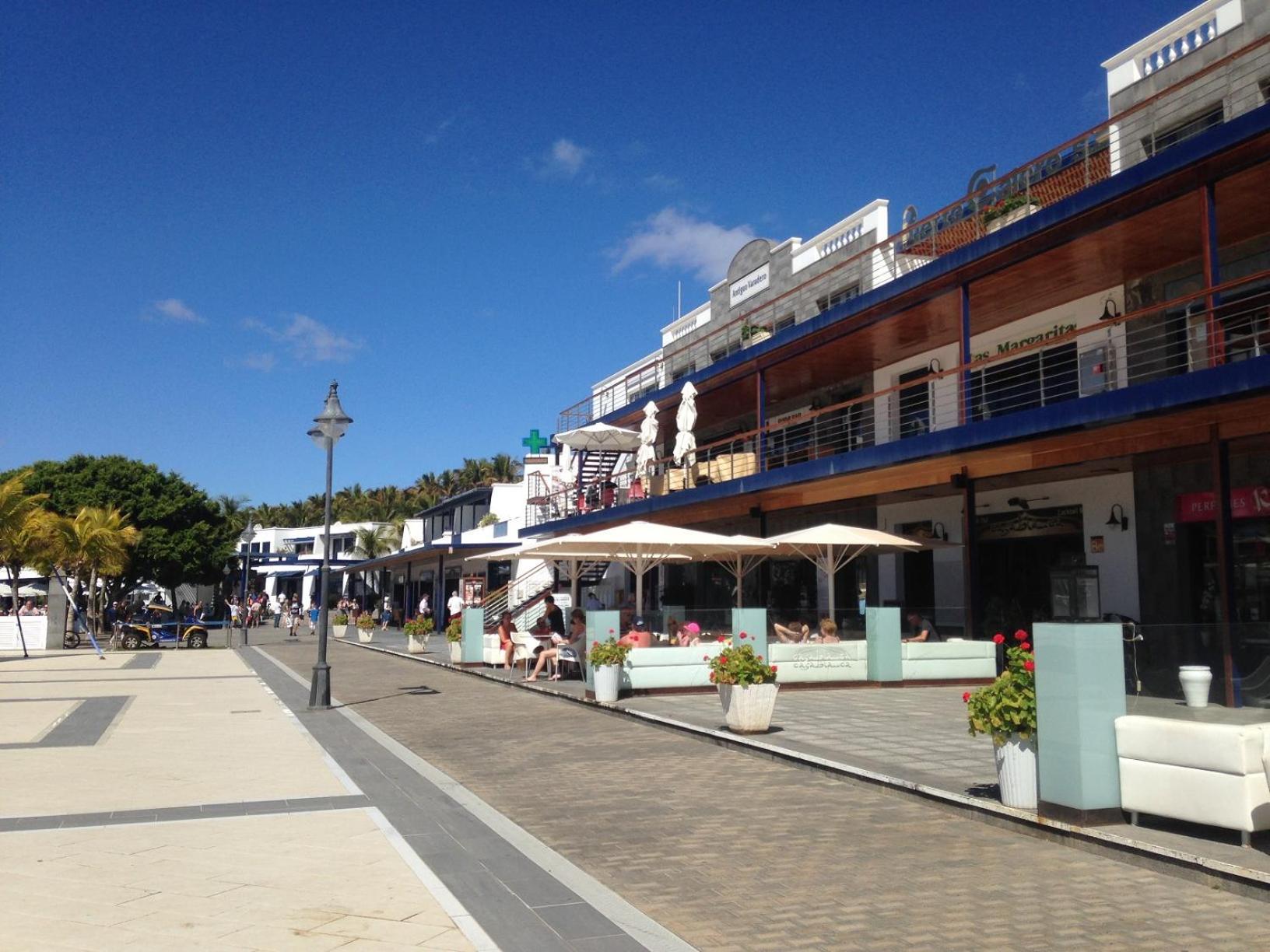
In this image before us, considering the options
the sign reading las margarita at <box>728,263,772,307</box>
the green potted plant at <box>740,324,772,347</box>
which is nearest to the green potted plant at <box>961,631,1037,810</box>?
the green potted plant at <box>740,324,772,347</box>

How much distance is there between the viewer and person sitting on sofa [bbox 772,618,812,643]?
17.5 m

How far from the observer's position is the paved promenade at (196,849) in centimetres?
487

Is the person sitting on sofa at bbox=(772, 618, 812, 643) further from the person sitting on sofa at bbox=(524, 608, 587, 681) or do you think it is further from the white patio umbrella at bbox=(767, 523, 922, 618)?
the person sitting on sofa at bbox=(524, 608, 587, 681)

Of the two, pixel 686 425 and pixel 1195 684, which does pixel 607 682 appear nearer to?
pixel 1195 684

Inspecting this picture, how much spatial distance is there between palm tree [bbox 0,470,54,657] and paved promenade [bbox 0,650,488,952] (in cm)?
1723

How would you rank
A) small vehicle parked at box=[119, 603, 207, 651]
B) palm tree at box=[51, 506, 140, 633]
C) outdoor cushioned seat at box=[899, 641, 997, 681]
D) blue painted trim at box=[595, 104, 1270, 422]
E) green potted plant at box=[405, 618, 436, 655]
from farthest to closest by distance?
small vehicle parked at box=[119, 603, 207, 651]
palm tree at box=[51, 506, 140, 633]
green potted plant at box=[405, 618, 436, 655]
outdoor cushioned seat at box=[899, 641, 997, 681]
blue painted trim at box=[595, 104, 1270, 422]

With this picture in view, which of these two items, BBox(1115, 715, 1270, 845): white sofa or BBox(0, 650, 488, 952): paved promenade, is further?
BBox(1115, 715, 1270, 845): white sofa

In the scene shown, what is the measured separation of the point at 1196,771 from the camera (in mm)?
6270

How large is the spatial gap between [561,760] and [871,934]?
18.8ft

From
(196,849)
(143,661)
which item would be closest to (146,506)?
(143,661)

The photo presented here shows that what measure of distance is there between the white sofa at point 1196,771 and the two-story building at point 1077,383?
1018mm

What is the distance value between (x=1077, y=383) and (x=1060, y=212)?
441 centimetres

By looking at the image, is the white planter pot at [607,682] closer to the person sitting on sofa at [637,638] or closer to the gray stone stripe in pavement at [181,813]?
the person sitting on sofa at [637,638]

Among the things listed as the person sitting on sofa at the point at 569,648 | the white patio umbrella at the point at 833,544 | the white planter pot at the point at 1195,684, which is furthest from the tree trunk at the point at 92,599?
the white planter pot at the point at 1195,684
